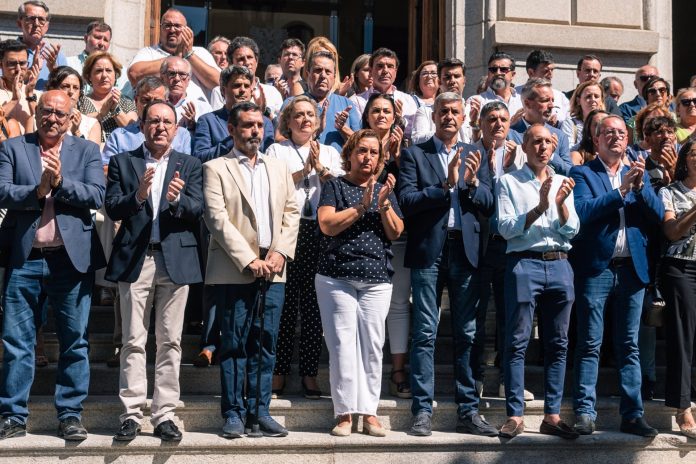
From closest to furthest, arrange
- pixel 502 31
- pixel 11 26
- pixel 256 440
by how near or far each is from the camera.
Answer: pixel 256 440 < pixel 11 26 < pixel 502 31

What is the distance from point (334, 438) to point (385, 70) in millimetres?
3146

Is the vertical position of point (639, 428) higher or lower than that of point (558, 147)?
lower

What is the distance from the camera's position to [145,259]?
6.64 meters

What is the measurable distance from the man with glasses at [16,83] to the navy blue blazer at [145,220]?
1.24m

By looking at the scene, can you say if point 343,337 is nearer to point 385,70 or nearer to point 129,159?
point 129,159

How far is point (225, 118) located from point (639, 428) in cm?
360

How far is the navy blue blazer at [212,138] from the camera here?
24.0ft

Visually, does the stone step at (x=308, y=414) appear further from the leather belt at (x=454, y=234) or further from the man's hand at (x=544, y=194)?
the man's hand at (x=544, y=194)

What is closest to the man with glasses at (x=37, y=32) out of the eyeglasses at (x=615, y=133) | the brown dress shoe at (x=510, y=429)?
the eyeglasses at (x=615, y=133)

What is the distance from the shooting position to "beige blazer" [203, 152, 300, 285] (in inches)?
261

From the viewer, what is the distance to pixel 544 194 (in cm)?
680

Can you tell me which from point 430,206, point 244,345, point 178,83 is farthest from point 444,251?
point 178,83

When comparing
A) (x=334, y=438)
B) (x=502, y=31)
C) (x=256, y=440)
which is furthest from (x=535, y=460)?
(x=502, y=31)

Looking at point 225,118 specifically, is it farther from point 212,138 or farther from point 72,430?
point 72,430
